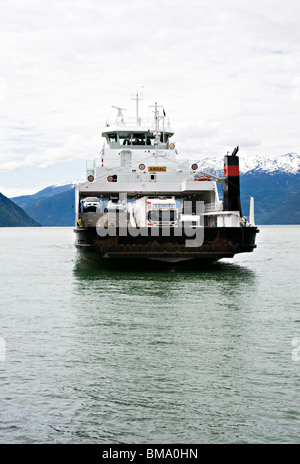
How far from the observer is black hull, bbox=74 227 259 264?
24125mm

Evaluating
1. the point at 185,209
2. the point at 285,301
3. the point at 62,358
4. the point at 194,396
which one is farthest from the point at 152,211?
the point at 194,396

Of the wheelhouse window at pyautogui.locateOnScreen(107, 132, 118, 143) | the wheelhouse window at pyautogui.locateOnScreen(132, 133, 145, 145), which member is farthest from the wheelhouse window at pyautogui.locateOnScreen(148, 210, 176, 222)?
the wheelhouse window at pyautogui.locateOnScreen(107, 132, 118, 143)

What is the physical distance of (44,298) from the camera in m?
19.8

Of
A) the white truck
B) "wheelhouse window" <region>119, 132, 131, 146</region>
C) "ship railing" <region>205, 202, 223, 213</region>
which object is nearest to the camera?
the white truck

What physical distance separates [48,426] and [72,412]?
1.84 ft

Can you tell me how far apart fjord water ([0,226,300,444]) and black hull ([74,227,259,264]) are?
3.93 m

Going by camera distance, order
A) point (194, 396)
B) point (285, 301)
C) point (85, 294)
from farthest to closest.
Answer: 1. point (85, 294)
2. point (285, 301)
3. point (194, 396)

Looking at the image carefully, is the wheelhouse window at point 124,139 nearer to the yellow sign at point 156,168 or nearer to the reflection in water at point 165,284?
the yellow sign at point 156,168

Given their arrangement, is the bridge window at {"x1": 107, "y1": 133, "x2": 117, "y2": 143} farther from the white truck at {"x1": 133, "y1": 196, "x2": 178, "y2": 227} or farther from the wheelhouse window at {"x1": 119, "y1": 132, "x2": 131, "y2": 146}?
the white truck at {"x1": 133, "y1": 196, "x2": 178, "y2": 227}

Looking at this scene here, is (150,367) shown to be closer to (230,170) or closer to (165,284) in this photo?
(165,284)

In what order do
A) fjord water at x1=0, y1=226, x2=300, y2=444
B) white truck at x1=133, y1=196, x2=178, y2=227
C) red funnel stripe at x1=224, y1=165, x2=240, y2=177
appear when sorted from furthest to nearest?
red funnel stripe at x1=224, y1=165, x2=240, y2=177 → white truck at x1=133, y1=196, x2=178, y2=227 → fjord water at x1=0, y1=226, x2=300, y2=444

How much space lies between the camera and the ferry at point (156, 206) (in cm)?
2428

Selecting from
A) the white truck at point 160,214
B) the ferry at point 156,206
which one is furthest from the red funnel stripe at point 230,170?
the white truck at point 160,214

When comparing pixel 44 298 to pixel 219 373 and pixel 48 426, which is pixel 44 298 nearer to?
pixel 219 373
